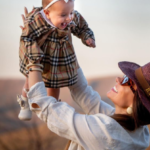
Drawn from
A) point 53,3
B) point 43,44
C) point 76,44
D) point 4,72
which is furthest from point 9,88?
point 53,3

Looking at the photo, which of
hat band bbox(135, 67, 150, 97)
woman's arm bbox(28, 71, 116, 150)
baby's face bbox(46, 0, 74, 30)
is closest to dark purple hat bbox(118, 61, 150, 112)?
hat band bbox(135, 67, 150, 97)

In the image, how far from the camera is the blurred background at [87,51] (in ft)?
4.73

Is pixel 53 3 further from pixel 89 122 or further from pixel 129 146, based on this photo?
pixel 129 146

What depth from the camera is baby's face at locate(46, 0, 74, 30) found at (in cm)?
74

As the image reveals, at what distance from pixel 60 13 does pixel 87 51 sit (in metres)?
0.84

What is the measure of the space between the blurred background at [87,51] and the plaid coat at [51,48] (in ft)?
2.07

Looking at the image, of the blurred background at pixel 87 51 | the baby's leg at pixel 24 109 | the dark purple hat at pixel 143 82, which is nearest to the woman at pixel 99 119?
the dark purple hat at pixel 143 82

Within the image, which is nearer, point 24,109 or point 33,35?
point 33,35

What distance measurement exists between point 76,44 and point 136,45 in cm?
40

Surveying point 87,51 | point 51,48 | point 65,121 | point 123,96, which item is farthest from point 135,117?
point 87,51

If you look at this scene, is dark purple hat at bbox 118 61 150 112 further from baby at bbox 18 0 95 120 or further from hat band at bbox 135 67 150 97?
baby at bbox 18 0 95 120

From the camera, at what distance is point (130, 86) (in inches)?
32.4

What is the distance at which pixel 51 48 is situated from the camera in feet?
2.71

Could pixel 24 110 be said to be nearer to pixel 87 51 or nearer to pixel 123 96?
pixel 123 96
